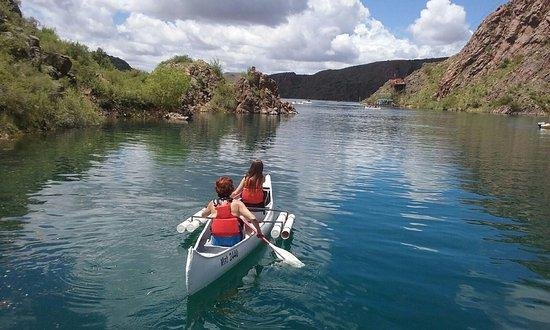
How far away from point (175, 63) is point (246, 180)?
126m

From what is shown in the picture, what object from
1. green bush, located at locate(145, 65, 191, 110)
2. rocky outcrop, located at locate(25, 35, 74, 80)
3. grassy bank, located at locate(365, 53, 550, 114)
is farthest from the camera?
grassy bank, located at locate(365, 53, 550, 114)

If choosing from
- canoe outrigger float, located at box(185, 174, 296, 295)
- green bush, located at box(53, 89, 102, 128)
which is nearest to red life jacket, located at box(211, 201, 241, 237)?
canoe outrigger float, located at box(185, 174, 296, 295)

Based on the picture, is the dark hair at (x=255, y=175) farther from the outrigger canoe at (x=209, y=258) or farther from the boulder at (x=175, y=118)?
the boulder at (x=175, y=118)

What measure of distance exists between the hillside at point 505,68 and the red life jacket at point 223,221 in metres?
140

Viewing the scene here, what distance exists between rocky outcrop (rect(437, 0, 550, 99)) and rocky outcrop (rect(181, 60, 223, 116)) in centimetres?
9487

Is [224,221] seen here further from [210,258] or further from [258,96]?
[258,96]

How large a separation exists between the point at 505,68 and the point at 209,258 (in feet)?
582

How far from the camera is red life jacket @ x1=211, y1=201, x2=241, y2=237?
A: 39.8 ft

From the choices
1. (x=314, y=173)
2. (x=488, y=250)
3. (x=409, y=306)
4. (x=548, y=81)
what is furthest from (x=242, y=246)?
(x=548, y=81)

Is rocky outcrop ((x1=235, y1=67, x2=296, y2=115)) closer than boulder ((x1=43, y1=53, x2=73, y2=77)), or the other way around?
boulder ((x1=43, y1=53, x2=73, y2=77))

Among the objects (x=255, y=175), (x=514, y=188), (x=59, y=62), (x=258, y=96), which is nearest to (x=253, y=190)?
(x=255, y=175)

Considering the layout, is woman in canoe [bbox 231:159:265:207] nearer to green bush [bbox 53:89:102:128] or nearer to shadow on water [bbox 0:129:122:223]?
shadow on water [bbox 0:129:122:223]

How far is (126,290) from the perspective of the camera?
35.2ft

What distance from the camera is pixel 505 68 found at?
164 metres
